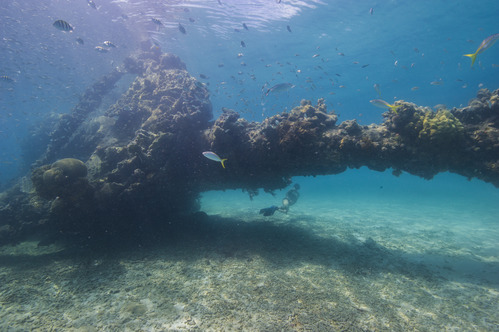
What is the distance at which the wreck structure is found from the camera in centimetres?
658

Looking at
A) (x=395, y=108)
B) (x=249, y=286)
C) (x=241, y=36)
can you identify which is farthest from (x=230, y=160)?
(x=241, y=36)

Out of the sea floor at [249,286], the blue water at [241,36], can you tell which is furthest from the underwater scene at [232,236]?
the blue water at [241,36]

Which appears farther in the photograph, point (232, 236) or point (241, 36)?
point (241, 36)

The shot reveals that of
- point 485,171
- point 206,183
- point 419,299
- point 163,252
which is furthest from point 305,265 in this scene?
point 485,171

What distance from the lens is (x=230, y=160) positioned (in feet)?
27.7

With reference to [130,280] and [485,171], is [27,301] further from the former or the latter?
[485,171]

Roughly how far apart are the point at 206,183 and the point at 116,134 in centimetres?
727

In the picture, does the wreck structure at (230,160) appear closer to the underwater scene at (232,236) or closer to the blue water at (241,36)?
the underwater scene at (232,236)

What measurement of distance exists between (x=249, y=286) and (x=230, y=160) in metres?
4.70

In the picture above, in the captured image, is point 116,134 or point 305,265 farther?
point 116,134

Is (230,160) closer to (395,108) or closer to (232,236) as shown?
(232,236)

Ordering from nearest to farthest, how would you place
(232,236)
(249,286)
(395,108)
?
(249,286)
(395,108)
(232,236)

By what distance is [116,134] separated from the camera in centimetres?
1254

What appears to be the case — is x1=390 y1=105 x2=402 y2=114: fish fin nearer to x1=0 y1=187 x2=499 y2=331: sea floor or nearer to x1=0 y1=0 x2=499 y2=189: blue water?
x1=0 y1=187 x2=499 y2=331: sea floor
